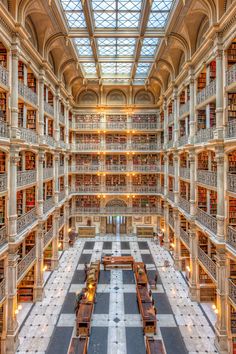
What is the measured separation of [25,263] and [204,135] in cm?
869

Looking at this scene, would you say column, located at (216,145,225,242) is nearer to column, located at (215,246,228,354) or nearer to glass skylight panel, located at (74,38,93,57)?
column, located at (215,246,228,354)

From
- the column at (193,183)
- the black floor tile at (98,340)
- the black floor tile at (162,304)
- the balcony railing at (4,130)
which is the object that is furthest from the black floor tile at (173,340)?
the balcony railing at (4,130)

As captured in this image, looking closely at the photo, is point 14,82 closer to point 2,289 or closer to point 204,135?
point 2,289

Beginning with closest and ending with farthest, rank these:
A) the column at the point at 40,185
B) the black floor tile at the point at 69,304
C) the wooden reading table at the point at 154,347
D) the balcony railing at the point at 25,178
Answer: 1. the wooden reading table at the point at 154,347
2. the balcony railing at the point at 25,178
3. the black floor tile at the point at 69,304
4. the column at the point at 40,185

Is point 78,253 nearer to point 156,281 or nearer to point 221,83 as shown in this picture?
point 156,281

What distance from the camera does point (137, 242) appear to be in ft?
63.5

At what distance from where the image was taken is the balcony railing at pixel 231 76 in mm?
7910

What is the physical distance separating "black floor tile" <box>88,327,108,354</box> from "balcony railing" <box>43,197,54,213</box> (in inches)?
225

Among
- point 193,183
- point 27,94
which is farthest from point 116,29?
point 193,183

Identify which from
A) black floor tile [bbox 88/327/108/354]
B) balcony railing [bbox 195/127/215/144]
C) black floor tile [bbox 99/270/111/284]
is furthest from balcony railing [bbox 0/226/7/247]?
balcony railing [bbox 195/127/215/144]

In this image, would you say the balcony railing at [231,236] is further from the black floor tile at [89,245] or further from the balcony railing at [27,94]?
the black floor tile at [89,245]

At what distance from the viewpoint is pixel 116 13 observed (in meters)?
11.0

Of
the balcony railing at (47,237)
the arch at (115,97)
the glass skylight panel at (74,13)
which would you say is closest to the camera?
the glass skylight panel at (74,13)

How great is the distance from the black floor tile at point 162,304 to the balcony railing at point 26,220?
6.33m
